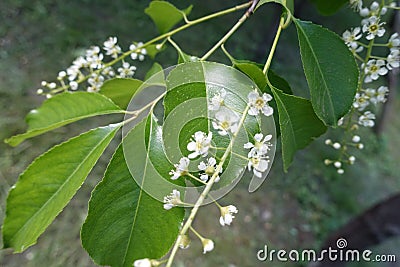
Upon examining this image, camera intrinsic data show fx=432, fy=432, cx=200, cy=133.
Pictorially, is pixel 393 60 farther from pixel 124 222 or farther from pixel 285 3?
pixel 124 222

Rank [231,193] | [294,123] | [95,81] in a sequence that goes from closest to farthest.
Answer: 1. [294,123]
2. [95,81]
3. [231,193]

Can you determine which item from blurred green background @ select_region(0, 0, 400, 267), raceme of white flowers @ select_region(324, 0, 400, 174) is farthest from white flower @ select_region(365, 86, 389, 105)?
blurred green background @ select_region(0, 0, 400, 267)

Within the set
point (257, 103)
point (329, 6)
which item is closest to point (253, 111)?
point (257, 103)

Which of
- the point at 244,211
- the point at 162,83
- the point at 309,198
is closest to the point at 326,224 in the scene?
the point at 309,198

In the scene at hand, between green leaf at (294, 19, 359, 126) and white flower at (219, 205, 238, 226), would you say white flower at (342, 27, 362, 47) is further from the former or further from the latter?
white flower at (219, 205, 238, 226)

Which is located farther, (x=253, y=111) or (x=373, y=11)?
(x=373, y=11)

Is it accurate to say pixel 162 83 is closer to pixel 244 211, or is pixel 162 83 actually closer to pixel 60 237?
pixel 60 237
